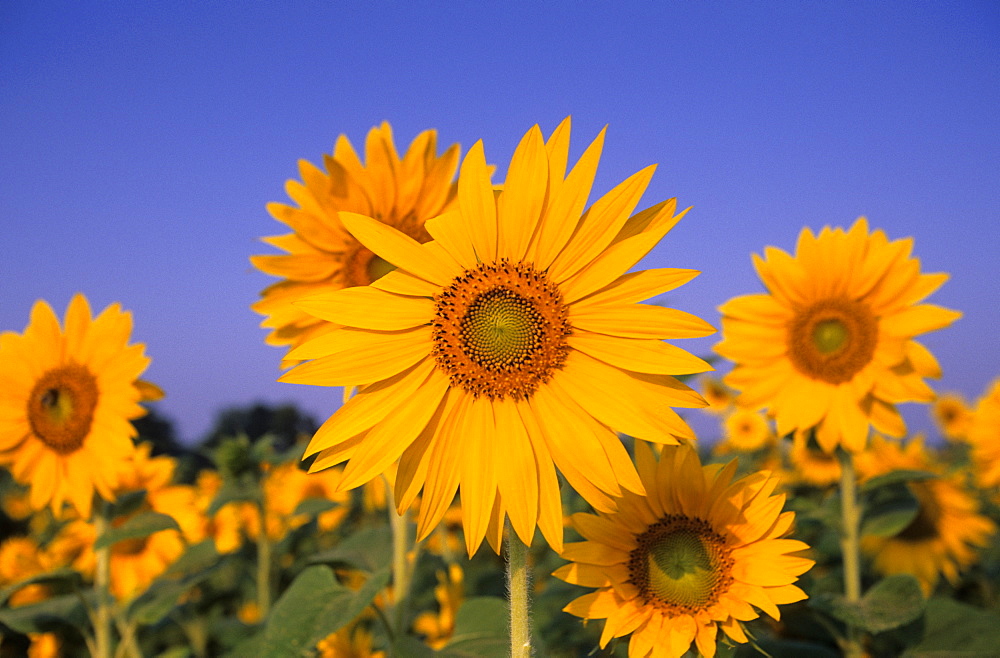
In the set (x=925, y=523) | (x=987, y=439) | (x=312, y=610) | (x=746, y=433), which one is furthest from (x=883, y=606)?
(x=746, y=433)

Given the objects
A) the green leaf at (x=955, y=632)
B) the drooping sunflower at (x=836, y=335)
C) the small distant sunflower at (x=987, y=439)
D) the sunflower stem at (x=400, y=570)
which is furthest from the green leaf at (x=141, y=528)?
the small distant sunflower at (x=987, y=439)

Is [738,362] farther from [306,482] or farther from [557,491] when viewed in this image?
[306,482]

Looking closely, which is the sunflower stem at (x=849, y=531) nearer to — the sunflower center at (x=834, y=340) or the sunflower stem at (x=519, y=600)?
the sunflower center at (x=834, y=340)

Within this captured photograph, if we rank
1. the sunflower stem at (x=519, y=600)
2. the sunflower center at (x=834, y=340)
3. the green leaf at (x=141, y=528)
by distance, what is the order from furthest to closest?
the sunflower center at (x=834, y=340), the green leaf at (x=141, y=528), the sunflower stem at (x=519, y=600)

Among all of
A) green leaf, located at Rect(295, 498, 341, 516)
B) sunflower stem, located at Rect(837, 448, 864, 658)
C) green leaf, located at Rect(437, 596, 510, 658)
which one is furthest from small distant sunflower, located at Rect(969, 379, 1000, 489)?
green leaf, located at Rect(295, 498, 341, 516)

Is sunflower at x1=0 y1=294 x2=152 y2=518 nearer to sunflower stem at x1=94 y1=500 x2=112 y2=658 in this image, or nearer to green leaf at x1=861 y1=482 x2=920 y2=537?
sunflower stem at x1=94 y1=500 x2=112 y2=658

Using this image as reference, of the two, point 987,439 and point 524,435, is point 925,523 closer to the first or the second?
point 987,439
